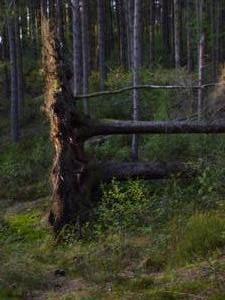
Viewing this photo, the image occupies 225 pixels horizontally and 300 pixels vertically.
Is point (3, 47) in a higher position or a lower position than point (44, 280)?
higher

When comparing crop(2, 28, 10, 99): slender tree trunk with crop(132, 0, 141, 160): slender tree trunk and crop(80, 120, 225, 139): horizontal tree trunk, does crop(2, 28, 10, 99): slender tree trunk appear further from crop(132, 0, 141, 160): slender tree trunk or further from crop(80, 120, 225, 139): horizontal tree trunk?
crop(80, 120, 225, 139): horizontal tree trunk

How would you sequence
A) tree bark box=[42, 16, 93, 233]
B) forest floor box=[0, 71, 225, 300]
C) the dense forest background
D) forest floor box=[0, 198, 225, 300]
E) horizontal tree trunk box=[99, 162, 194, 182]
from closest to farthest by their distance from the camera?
forest floor box=[0, 198, 225, 300] < forest floor box=[0, 71, 225, 300] < the dense forest background < tree bark box=[42, 16, 93, 233] < horizontal tree trunk box=[99, 162, 194, 182]

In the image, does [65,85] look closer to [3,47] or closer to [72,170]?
[72,170]

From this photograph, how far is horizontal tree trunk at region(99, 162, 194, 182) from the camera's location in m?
12.9

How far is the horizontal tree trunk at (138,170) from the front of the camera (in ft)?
42.3

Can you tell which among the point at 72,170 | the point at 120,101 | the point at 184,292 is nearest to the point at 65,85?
the point at 72,170

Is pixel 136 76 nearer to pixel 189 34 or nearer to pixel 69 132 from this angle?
pixel 69 132

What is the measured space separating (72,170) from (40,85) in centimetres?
2569

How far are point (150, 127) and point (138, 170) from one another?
42.7 inches

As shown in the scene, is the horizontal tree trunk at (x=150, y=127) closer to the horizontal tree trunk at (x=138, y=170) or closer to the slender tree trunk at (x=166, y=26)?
the horizontal tree trunk at (x=138, y=170)

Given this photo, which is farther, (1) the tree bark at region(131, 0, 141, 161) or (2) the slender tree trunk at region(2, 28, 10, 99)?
(2) the slender tree trunk at region(2, 28, 10, 99)

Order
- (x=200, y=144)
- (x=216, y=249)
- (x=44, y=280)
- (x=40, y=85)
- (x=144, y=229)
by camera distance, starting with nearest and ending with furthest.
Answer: (x=216, y=249), (x=44, y=280), (x=144, y=229), (x=200, y=144), (x=40, y=85)

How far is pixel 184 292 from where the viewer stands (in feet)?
22.0

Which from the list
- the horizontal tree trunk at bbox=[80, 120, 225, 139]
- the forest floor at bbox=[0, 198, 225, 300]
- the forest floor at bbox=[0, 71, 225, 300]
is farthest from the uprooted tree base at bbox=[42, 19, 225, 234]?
the forest floor at bbox=[0, 198, 225, 300]
